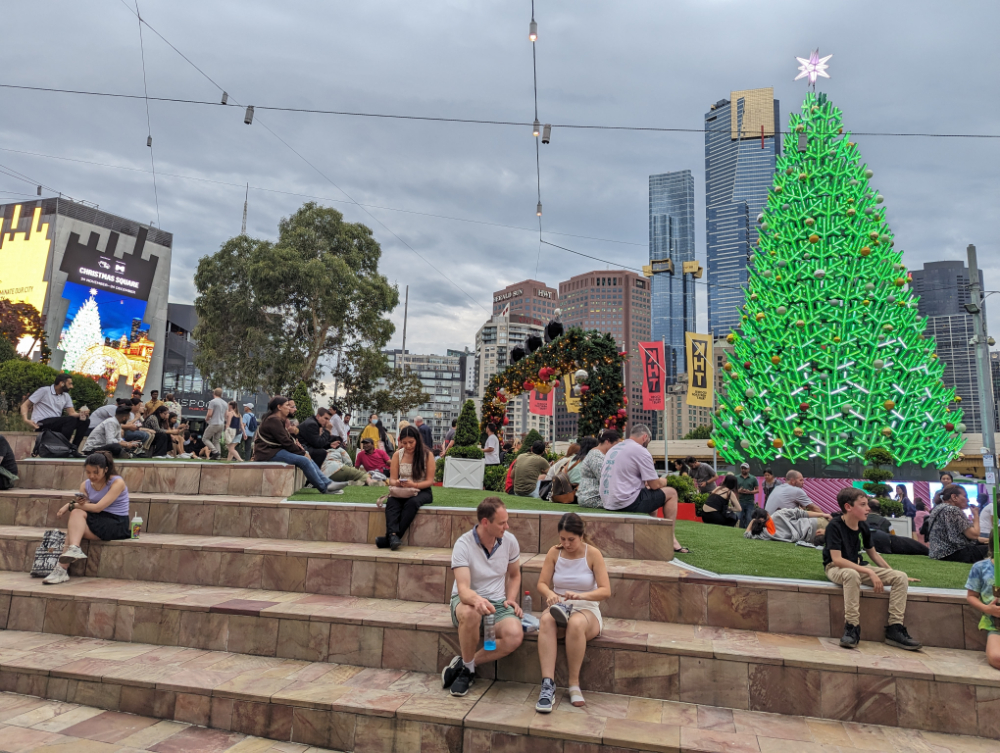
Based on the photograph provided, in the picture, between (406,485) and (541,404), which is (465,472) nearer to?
(406,485)

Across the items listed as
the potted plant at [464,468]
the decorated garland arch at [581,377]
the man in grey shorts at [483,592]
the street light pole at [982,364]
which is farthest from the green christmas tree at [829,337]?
the man in grey shorts at [483,592]

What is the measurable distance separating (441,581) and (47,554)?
4232 mm

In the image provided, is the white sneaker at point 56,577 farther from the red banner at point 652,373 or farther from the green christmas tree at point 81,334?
the green christmas tree at point 81,334

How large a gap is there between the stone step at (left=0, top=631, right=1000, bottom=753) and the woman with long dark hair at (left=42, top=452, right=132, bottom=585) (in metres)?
1.69

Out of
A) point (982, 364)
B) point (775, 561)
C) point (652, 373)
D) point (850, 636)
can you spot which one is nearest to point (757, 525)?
point (775, 561)

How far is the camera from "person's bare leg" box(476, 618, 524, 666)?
14.1 ft

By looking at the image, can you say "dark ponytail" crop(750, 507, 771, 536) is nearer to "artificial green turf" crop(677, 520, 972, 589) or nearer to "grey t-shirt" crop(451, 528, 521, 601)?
"artificial green turf" crop(677, 520, 972, 589)

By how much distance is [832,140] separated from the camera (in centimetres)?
1795

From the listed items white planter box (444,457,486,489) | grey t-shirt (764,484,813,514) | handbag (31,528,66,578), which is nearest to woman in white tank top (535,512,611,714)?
grey t-shirt (764,484,813,514)

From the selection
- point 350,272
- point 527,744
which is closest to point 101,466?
point 527,744

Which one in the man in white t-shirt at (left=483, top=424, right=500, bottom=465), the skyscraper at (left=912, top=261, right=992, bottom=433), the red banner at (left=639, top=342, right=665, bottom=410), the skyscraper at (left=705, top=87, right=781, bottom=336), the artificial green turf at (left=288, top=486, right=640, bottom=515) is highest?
the skyscraper at (left=705, top=87, right=781, bottom=336)

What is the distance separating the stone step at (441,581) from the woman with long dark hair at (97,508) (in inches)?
6.2

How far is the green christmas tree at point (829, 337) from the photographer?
53.3 ft

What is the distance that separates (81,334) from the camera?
36500mm
